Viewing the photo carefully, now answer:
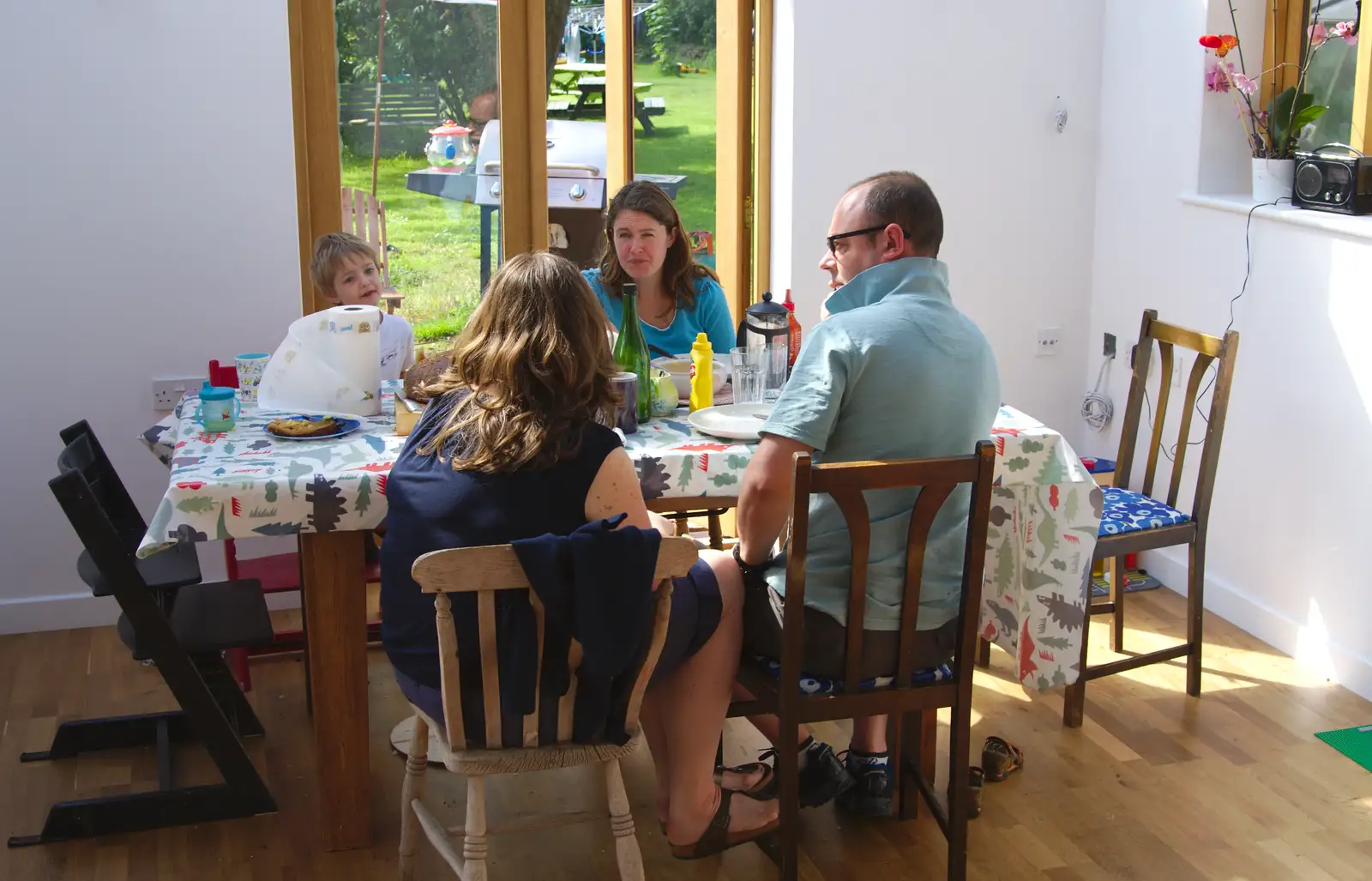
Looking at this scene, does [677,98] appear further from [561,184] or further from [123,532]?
[123,532]

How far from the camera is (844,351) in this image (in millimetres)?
2078

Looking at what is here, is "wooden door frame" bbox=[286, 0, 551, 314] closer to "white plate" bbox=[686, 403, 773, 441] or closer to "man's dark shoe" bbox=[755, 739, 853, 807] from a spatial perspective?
"white plate" bbox=[686, 403, 773, 441]

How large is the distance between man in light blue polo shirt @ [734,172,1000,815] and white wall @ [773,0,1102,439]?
68.8 inches

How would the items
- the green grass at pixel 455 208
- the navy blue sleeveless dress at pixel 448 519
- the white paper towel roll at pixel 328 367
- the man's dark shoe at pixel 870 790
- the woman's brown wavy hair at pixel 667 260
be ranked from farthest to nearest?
the green grass at pixel 455 208 < the woman's brown wavy hair at pixel 667 260 < the white paper towel roll at pixel 328 367 < the man's dark shoe at pixel 870 790 < the navy blue sleeveless dress at pixel 448 519

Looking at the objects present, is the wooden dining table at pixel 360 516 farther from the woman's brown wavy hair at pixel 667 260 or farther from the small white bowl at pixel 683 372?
the woman's brown wavy hair at pixel 667 260

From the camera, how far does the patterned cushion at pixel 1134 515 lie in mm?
2973

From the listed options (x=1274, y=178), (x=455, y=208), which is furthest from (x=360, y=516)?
(x=1274, y=178)

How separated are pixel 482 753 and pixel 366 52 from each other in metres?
2.39

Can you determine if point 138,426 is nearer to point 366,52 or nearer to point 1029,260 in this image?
point 366,52

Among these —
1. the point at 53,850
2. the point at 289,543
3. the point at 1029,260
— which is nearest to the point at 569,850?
the point at 53,850

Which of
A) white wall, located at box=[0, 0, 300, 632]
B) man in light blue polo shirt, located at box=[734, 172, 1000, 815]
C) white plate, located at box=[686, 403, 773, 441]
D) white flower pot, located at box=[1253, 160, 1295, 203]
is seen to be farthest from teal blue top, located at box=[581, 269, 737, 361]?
white flower pot, located at box=[1253, 160, 1295, 203]

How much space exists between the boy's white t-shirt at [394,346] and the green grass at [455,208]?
1.57 feet

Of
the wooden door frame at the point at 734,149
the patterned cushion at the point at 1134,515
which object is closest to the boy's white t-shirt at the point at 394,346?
the wooden door frame at the point at 734,149

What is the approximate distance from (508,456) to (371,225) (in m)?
2.10
